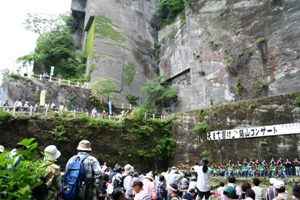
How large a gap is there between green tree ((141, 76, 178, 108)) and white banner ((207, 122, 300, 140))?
10078mm

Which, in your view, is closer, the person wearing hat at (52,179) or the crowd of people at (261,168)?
the person wearing hat at (52,179)

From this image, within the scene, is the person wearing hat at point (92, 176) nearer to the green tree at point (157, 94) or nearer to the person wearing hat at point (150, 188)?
the person wearing hat at point (150, 188)

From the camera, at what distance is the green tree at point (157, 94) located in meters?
26.5

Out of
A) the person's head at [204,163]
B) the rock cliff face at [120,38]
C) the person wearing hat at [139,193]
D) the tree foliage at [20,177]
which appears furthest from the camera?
the rock cliff face at [120,38]

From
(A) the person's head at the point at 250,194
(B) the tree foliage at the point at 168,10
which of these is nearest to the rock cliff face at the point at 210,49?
(B) the tree foliage at the point at 168,10

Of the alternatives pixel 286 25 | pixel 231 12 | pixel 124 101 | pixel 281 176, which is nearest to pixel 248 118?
pixel 281 176

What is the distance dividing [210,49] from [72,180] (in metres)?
21.2

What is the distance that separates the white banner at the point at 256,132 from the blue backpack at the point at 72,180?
1291 centimetres

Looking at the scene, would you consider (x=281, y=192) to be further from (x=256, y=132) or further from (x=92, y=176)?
(x=256, y=132)

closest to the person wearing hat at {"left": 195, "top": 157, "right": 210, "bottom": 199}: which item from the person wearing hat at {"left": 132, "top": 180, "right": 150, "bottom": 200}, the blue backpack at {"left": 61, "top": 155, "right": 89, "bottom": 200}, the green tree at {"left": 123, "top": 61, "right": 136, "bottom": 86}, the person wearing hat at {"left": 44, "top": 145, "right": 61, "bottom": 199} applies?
the person wearing hat at {"left": 132, "top": 180, "right": 150, "bottom": 200}

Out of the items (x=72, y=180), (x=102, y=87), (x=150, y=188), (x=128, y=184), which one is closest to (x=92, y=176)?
(x=72, y=180)

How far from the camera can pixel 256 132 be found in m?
14.7

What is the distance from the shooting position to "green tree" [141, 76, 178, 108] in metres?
26.5

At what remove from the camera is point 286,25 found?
18625 mm
